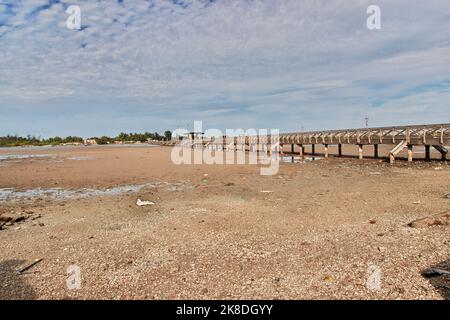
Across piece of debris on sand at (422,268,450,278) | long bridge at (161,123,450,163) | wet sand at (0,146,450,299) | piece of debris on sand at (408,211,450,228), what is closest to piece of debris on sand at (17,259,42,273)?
wet sand at (0,146,450,299)

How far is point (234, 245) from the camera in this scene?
733cm

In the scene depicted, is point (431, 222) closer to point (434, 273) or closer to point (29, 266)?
point (434, 273)

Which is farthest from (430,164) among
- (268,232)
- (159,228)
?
(159,228)

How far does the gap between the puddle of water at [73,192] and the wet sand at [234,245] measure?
1.15m

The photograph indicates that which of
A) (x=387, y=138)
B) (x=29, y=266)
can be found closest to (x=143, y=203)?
(x=29, y=266)

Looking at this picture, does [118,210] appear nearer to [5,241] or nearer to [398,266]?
[5,241]

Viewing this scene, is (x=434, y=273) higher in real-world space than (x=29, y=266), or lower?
higher

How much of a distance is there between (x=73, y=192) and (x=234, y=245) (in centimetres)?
1138

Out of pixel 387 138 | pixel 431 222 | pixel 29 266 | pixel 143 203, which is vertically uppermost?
pixel 387 138

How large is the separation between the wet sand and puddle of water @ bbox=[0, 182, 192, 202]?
1.15 metres

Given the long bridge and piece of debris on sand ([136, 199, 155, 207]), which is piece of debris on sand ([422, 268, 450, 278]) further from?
the long bridge

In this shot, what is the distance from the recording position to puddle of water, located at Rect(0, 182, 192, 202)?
49.3 feet
